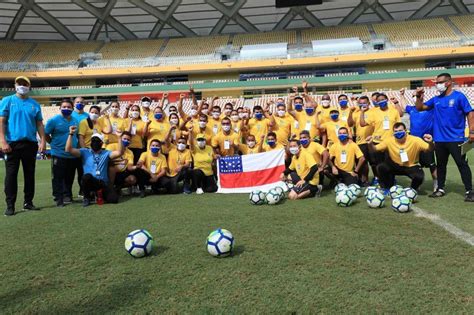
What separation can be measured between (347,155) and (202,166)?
3.13 m

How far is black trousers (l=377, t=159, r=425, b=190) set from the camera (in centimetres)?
664

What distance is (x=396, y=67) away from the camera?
3722 centimetres

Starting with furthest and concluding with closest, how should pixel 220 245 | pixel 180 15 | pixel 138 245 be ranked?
pixel 180 15
pixel 138 245
pixel 220 245

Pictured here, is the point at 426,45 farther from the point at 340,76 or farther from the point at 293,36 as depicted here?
the point at 293,36

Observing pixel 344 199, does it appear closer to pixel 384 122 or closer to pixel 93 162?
pixel 384 122

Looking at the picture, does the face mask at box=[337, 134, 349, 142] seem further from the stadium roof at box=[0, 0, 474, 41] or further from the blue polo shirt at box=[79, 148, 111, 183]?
the stadium roof at box=[0, 0, 474, 41]

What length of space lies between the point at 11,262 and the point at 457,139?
668 centimetres

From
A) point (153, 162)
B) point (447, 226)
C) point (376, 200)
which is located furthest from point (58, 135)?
point (447, 226)

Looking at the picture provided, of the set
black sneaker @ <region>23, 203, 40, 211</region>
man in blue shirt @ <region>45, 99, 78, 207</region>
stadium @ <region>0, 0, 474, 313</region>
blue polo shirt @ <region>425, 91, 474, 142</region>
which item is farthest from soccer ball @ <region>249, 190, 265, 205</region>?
black sneaker @ <region>23, 203, 40, 211</region>

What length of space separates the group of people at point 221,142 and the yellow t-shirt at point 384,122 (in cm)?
2

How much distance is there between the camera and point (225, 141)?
843 cm

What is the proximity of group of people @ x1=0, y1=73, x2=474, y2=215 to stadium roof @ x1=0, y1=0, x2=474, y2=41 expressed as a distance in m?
32.5

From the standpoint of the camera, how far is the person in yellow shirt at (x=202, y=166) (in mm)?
7961

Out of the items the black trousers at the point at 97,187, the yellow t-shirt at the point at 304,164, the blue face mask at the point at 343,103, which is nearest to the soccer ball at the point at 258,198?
the yellow t-shirt at the point at 304,164
